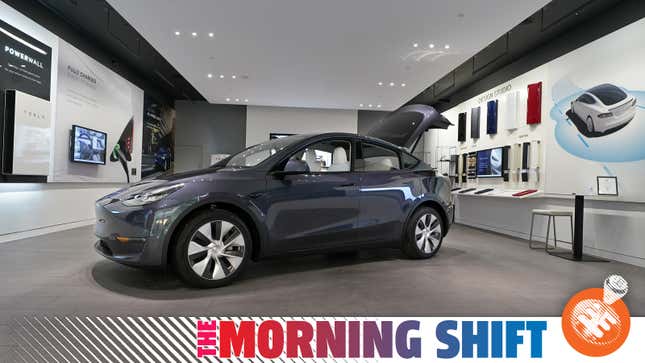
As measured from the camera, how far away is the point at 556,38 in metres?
6.05

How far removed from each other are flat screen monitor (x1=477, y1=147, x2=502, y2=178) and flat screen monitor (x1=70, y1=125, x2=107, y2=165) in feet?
25.6

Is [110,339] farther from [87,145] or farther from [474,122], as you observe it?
[474,122]

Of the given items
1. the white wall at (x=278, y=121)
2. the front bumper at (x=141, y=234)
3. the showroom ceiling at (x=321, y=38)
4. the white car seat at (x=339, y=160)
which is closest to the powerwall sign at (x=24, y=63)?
the showroom ceiling at (x=321, y=38)

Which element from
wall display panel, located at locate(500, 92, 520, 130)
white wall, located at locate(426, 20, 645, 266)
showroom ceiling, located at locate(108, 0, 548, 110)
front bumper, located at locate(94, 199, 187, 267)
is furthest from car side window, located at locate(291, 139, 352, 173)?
wall display panel, located at locate(500, 92, 520, 130)

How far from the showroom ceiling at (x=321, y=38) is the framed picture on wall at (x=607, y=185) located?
2332 mm

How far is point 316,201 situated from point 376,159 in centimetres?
90

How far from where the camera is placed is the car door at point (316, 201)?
9.44 ft

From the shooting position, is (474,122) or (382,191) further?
(474,122)

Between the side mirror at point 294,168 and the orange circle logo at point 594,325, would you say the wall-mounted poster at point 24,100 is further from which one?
the orange circle logo at point 594,325

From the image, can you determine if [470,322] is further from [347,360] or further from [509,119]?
[509,119]

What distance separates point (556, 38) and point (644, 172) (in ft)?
9.81

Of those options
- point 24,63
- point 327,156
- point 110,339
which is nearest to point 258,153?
point 327,156

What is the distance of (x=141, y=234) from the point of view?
2453 millimetres

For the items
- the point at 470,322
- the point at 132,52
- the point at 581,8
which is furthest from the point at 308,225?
the point at 132,52
